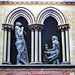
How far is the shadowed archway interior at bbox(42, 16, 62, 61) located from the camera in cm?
813

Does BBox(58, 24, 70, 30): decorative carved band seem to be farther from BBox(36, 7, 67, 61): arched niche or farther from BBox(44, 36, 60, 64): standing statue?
BBox(44, 36, 60, 64): standing statue

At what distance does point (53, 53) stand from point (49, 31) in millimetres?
912

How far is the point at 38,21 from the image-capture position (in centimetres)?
805

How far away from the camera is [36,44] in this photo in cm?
782

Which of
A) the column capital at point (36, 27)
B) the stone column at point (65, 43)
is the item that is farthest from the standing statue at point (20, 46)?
the stone column at point (65, 43)

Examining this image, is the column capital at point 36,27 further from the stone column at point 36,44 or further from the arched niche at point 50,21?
the arched niche at point 50,21

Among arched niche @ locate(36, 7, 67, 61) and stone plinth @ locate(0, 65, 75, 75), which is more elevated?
arched niche @ locate(36, 7, 67, 61)

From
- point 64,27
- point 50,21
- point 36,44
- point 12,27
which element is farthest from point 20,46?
point 64,27

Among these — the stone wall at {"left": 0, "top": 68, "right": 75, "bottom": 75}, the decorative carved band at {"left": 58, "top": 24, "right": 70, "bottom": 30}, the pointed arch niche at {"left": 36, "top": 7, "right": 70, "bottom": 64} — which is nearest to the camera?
the stone wall at {"left": 0, "top": 68, "right": 75, "bottom": 75}

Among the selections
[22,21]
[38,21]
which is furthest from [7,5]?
[38,21]

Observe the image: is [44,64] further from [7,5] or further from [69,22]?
[7,5]

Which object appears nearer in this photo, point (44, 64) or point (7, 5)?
point (44, 64)

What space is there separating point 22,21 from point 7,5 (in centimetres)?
86

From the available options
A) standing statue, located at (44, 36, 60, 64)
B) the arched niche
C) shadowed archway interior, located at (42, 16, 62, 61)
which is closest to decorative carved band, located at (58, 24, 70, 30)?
the arched niche
